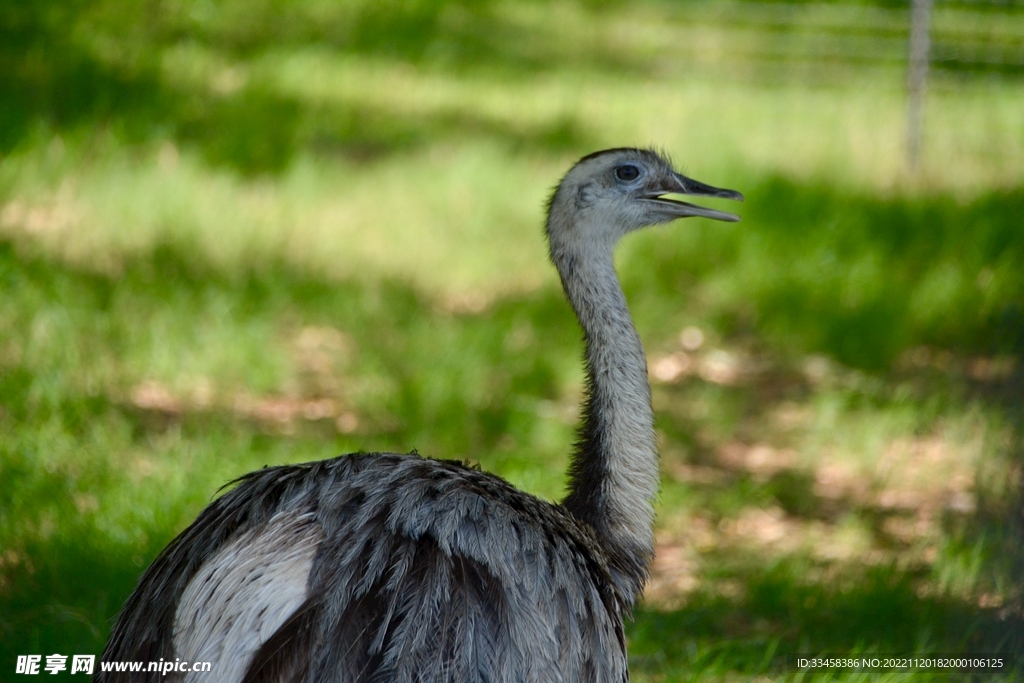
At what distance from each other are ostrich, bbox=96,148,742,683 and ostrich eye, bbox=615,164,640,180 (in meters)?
1.20

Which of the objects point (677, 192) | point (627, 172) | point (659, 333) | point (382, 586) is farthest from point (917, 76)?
point (382, 586)

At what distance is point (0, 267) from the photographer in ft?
17.5

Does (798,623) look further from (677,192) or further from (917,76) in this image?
(917,76)

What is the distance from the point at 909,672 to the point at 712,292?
3.45 metres

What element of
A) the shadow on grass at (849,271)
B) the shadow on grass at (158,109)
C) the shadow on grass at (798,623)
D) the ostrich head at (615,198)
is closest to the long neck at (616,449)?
the ostrich head at (615,198)

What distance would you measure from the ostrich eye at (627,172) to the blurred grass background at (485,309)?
1.36 m

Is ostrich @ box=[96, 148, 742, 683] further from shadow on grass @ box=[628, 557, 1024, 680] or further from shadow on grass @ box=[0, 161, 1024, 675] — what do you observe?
shadow on grass @ box=[0, 161, 1024, 675]

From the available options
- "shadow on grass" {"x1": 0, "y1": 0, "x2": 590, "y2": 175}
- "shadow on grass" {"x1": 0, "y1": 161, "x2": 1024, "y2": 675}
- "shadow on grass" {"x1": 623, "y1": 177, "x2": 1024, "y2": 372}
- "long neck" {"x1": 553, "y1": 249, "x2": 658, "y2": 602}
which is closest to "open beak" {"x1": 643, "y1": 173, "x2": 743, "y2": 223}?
"long neck" {"x1": 553, "y1": 249, "x2": 658, "y2": 602}

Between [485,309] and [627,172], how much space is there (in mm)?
2845

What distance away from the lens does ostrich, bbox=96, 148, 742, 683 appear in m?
2.28

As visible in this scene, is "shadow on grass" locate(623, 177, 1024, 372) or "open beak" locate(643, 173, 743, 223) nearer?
"open beak" locate(643, 173, 743, 223)

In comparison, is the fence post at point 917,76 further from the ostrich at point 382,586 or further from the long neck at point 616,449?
the ostrich at point 382,586

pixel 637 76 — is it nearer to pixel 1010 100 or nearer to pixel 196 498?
pixel 1010 100

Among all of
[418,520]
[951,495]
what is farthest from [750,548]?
[418,520]
